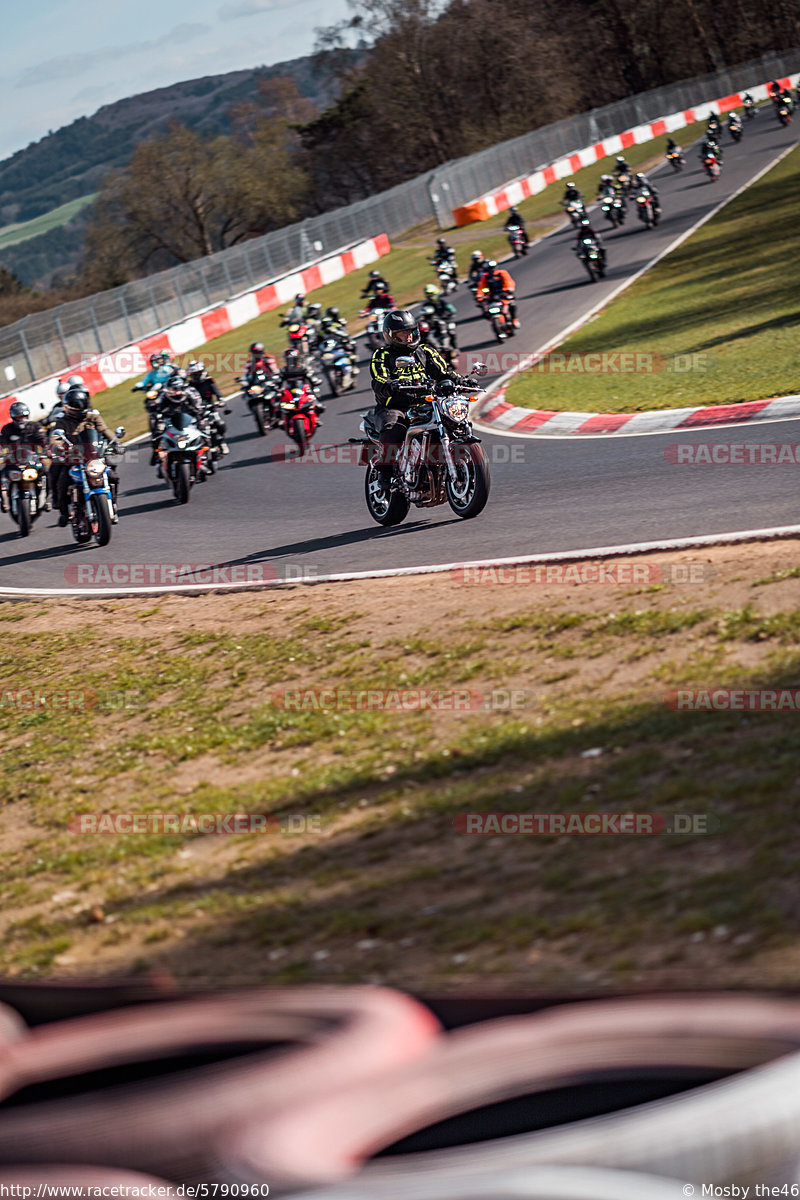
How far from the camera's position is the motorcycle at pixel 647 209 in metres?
35.9

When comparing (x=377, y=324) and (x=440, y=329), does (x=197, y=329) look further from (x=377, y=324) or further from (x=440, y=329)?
(x=377, y=324)

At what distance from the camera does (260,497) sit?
16.7 meters

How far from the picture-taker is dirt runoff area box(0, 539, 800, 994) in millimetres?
4438

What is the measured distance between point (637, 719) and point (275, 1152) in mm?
3781

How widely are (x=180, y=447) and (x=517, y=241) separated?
23995 mm

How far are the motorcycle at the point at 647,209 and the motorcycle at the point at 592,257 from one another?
6776mm

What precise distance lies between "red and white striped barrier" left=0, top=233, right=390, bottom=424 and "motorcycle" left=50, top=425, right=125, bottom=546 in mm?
16202

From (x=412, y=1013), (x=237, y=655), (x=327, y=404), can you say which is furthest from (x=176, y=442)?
(x=412, y=1013)

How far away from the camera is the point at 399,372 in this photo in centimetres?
1206

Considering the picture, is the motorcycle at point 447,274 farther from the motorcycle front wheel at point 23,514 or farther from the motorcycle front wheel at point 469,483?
the motorcycle front wheel at point 469,483

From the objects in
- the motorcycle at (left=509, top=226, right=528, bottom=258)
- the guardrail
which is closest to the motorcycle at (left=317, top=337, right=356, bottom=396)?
the guardrail

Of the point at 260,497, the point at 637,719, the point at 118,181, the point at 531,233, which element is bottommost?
the point at 637,719

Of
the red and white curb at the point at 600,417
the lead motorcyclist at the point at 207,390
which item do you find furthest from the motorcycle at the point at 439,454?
the lead motorcyclist at the point at 207,390

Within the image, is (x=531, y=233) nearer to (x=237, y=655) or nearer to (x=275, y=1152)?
(x=237, y=655)
